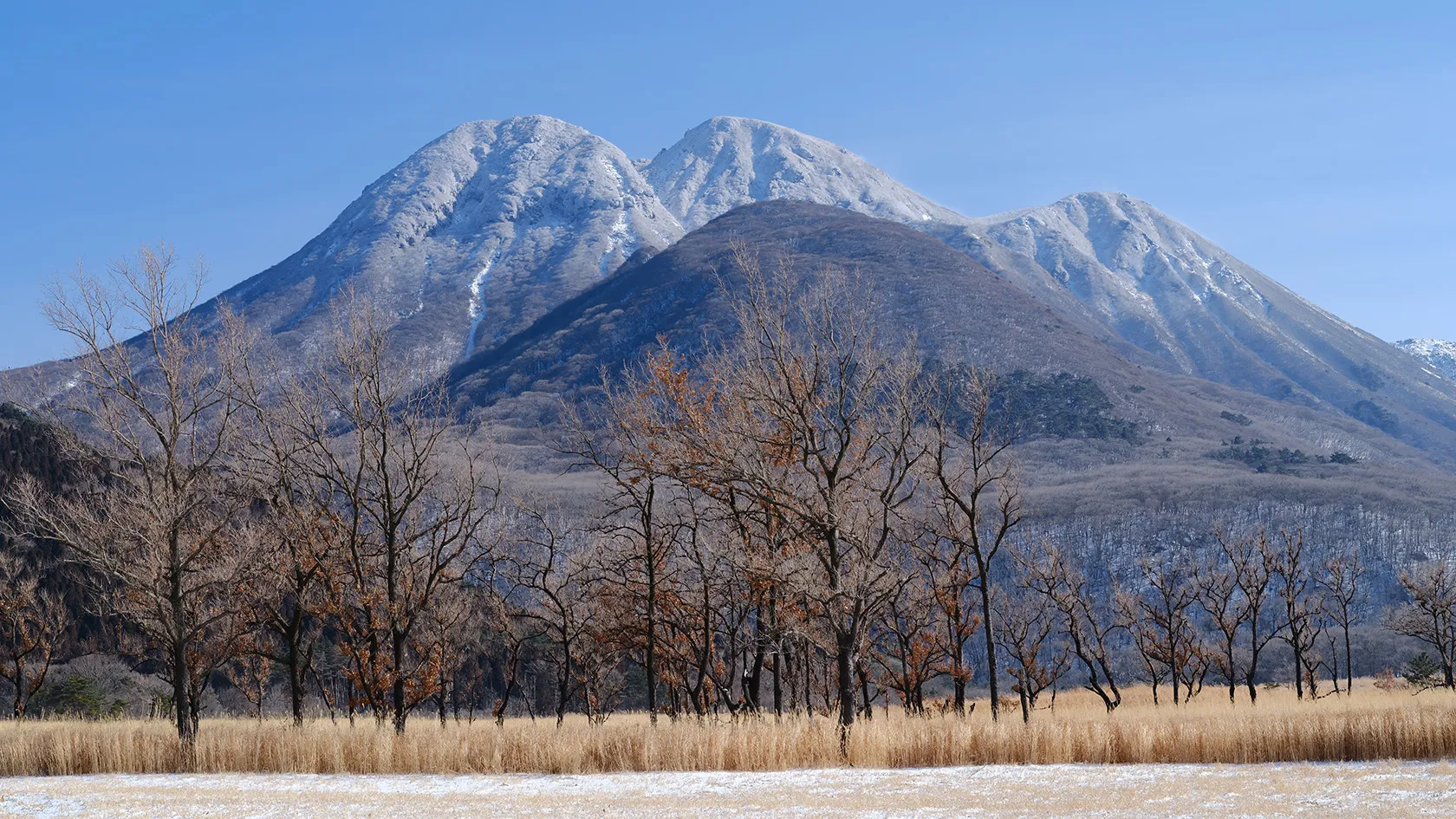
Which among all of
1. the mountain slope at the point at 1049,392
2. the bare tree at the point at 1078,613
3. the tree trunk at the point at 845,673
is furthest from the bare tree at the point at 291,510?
the mountain slope at the point at 1049,392

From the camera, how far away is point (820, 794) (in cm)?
1022

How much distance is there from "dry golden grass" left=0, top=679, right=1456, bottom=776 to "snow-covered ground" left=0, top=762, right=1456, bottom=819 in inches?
25.7

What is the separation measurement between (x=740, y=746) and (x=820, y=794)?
2.47 metres

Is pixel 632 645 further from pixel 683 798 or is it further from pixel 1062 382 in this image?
pixel 1062 382

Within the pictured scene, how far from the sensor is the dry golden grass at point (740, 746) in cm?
1155

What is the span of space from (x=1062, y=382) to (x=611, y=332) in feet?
247

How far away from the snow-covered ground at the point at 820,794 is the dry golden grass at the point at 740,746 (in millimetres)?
654

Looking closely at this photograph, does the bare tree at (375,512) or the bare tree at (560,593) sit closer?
the bare tree at (375,512)

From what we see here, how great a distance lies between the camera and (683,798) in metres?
10.2

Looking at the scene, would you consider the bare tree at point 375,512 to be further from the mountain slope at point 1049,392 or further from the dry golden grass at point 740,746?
the mountain slope at point 1049,392

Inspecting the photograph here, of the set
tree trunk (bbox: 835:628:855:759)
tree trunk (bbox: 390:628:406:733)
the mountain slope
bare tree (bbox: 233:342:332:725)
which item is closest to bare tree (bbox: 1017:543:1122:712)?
tree trunk (bbox: 835:628:855:759)

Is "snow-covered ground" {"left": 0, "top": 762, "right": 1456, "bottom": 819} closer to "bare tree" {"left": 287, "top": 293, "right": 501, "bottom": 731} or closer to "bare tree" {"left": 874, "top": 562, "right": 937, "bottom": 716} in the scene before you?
"bare tree" {"left": 287, "top": 293, "right": 501, "bottom": 731}

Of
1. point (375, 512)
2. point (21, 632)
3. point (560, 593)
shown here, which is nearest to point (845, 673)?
point (375, 512)

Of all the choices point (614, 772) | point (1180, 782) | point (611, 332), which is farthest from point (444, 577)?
point (611, 332)
